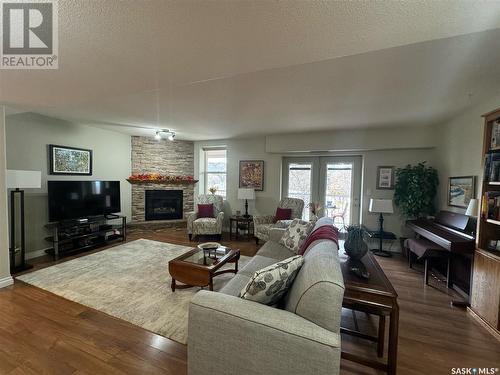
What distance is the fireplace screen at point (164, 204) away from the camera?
5527 mm

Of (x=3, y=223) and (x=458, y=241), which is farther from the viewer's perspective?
(x=3, y=223)

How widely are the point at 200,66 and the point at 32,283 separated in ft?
11.1

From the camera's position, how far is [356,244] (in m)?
1.84

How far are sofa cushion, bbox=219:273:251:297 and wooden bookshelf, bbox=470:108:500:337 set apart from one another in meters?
2.30

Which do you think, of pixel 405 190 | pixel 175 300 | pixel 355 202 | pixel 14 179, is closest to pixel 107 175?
pixel 14 179

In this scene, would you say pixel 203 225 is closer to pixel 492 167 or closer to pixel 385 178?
pixel 385 178

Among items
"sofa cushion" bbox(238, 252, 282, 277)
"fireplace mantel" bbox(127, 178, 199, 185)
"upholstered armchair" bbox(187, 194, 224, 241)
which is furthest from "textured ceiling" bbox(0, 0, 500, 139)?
"upholstered armchair" bbox(187, 194, 224, 241)

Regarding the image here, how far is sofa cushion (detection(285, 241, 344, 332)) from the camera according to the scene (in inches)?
42.9

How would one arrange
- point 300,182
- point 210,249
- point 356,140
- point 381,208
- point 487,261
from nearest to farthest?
point 487,261, point 210,249, point 381,208, point 356,140, point 300,182

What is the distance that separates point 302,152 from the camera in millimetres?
4879

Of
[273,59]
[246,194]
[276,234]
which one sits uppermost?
[273,59]

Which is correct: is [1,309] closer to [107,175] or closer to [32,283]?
[32,283]

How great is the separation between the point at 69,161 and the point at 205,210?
2.79 m

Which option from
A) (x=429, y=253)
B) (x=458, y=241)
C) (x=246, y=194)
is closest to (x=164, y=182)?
(x=246, y=194)
